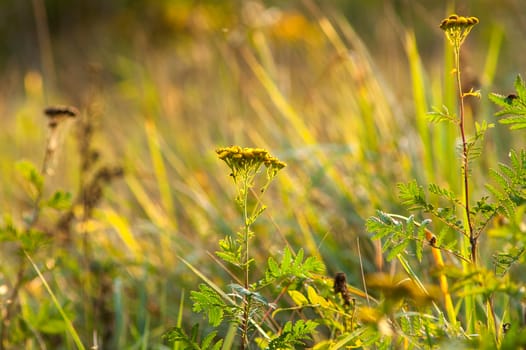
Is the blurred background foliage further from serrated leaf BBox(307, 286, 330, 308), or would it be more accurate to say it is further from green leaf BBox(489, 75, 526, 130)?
green leaf BBox(489, 75, 526, 130)

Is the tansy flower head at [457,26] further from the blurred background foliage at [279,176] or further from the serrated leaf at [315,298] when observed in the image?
the blurred background foliage at [279,176]

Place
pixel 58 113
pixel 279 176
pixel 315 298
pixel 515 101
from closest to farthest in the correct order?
pixel 515 101 → pixel 315 298 → pixel 58 113 → pixel 279 176

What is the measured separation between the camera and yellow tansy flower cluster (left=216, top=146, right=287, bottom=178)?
2.73 feet

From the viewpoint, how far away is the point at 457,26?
82 centimetres

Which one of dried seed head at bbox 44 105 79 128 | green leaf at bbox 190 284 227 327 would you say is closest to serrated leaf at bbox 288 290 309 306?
green leaf at bbox 190 284 227 327

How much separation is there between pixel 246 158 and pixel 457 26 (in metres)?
0.29

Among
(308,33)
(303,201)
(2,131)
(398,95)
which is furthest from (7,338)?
(308,33)

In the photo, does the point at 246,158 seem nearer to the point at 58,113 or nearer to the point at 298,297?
the point at 298,297

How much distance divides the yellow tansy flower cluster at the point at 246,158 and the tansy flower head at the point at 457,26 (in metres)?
0.26

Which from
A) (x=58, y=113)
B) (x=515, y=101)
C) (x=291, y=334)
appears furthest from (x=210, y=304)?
(x=58, y=113)

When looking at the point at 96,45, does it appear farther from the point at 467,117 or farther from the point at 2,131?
the point at 467,117

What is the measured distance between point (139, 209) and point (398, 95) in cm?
141

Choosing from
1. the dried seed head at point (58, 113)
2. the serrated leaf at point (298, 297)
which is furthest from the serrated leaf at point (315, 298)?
the dried seed head at point (58, 113)

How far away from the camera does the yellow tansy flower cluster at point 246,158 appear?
832 millimetres
